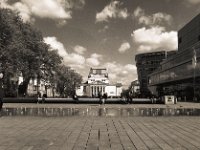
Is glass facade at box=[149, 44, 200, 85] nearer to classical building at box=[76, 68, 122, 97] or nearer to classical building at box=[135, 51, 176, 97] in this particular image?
classical building at box=[135, 51, 176, 97]

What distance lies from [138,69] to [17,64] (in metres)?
146

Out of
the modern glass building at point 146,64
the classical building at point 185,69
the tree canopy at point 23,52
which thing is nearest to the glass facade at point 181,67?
the classical building at point 185,69

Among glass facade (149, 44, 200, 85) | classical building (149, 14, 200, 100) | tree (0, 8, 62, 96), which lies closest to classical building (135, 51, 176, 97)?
classical building (149, 14, 200, 100)

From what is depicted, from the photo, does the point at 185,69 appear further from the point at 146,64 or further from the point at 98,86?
the point at 146,64

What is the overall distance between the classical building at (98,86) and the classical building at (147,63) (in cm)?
1747

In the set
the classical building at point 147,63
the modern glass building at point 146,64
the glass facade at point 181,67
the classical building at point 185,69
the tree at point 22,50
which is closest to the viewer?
the tree at point 22,50

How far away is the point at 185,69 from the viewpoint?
6731cm

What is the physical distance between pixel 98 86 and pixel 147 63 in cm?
3526

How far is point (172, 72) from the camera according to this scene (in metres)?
81.8

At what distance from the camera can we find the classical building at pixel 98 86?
16425 cm

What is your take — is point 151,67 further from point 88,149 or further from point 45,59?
point 88,149

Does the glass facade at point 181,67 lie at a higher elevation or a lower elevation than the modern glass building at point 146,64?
lower

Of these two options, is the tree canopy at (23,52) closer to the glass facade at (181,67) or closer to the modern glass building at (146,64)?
the glass facade at (181,67)

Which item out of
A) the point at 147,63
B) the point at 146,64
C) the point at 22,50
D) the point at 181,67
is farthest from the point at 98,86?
the point at 22,50
